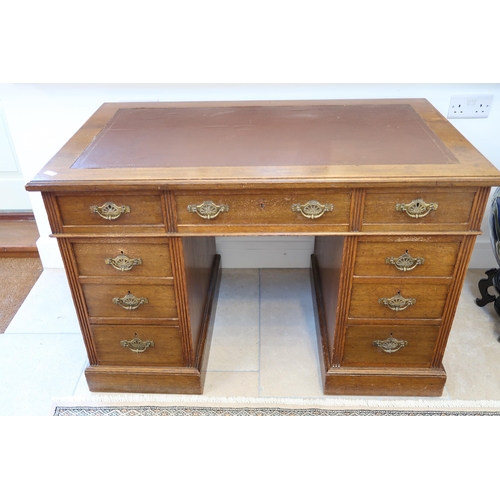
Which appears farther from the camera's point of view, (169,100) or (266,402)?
(169,100)

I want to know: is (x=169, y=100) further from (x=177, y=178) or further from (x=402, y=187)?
(x=402, y=187)

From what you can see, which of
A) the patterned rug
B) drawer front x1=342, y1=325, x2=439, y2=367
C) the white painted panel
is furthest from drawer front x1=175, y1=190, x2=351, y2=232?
the white painted panel

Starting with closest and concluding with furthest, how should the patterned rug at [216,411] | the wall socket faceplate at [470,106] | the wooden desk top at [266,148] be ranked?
1. the wooden desk top at [266,148]
2. the patterned rug at [216,411]
3. the wall socket faceplate at [470,106]

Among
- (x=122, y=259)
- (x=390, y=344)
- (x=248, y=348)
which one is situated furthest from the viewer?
(x=248, y=348)

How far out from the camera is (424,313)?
1.35 metres

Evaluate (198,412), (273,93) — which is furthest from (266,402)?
(273,93)

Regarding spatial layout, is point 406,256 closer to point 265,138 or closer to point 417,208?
point 417,208

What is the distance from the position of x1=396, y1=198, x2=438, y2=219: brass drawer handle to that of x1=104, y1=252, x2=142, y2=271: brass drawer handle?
70 cm

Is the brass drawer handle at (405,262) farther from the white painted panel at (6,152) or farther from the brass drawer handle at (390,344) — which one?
the white painted panel at (6,152)

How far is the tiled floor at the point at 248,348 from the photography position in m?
1.52

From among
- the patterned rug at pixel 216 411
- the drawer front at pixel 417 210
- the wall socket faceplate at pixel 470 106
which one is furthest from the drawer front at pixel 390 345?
the wall socket faceplate at pixel 470 106

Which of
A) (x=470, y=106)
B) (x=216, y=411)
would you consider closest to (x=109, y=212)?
(x=216, y=411)

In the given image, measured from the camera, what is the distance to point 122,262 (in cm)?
128

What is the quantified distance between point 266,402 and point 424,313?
0.55 meters
